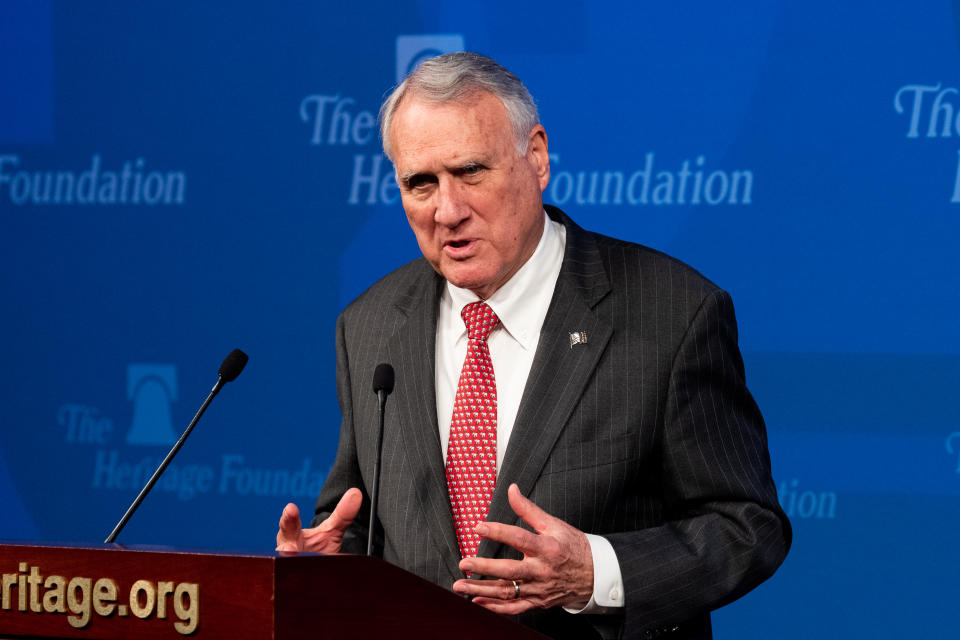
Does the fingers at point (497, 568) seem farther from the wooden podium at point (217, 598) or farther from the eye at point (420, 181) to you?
the eye at point (420, 181)

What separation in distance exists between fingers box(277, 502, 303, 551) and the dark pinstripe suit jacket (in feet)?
0.98

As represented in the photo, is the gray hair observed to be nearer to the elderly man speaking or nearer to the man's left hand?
the elderly man speaking

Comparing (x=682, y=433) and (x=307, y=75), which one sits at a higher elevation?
(x=307, y=75)

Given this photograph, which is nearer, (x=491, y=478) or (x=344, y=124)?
(x=491, y=478)

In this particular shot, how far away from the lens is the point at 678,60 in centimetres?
348

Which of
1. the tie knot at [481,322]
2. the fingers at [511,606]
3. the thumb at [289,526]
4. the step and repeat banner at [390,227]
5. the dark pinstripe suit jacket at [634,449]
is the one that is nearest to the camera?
the fingers at [511,606]

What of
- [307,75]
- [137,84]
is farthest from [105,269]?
[307,75]

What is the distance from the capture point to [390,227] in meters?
3.84

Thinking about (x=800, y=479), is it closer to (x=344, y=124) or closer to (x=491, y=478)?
(x=491, y=478)

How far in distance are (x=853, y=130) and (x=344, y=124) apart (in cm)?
161

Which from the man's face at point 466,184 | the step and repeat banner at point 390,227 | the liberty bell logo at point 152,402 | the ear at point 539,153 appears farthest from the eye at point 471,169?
the liberty bell logo at point 152,402

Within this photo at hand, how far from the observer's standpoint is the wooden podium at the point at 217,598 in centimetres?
135

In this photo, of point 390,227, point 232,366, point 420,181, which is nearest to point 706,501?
point 420,181

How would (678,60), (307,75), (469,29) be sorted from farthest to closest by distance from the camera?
(307,75) → (469,29) → (678,60)
